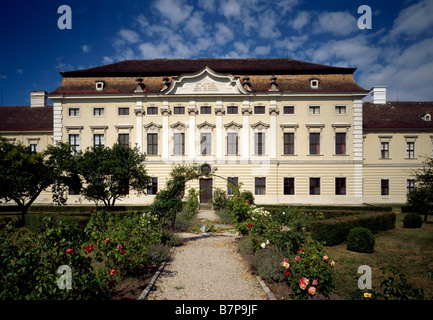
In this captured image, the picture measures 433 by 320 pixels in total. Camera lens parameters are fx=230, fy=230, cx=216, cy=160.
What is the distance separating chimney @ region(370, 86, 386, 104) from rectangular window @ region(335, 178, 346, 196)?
12075mm

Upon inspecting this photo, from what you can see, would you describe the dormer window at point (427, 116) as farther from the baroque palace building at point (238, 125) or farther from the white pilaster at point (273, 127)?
the white pilaster at point (273, 127)

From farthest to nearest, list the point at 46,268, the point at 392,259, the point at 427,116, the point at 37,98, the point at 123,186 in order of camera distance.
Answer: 1. the point at 37,98
2. the point at 427,116
3. the point at 123,186
4. the point at 392,259
5. the point at 46,268

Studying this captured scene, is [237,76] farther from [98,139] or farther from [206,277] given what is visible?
[206,277]

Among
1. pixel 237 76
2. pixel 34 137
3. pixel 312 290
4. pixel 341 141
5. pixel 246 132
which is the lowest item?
pixel 312 290

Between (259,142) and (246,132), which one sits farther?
(259,142)

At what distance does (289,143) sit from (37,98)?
2999 centimetres

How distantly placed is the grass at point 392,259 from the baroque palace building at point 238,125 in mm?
10505

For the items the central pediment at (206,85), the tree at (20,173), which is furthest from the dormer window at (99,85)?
the tree at (20,173)

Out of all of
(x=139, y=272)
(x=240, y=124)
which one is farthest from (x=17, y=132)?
(x=139, y=272)

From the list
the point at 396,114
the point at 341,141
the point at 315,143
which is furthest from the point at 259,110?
the point at 396,114

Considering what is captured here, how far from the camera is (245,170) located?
22.1m

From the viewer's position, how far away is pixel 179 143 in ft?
73.2

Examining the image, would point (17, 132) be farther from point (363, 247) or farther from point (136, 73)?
point (363, 247)

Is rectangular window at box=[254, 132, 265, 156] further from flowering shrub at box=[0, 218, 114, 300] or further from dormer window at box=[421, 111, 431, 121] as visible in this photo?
flowering shrub at box=[0, 218, 114, 300]
